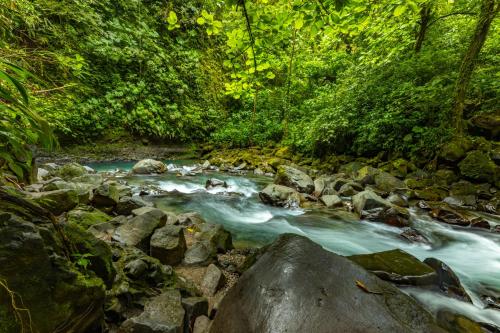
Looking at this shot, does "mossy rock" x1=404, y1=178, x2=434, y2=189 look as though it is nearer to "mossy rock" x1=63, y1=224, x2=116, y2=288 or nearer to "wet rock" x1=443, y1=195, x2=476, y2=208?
"wet rock" x1=443, y1=195, x2=476, y2=208

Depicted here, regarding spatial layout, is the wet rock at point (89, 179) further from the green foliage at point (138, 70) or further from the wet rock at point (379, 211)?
the wet rock at point (379, 211)

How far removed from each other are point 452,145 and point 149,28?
15.9 m

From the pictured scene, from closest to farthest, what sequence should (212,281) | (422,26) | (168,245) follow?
(212,281)
(168,245)
(422,26)

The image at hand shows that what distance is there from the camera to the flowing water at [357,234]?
360 cm

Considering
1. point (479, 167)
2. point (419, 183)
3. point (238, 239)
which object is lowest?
point (238, 239)

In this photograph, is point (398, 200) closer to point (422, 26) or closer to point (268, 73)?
point (268, 73)

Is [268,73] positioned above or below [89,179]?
above

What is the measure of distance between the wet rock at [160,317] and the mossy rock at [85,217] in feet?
6.03

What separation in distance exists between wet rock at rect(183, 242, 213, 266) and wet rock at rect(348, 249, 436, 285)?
5.87ft

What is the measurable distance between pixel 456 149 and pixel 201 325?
26.9 ft

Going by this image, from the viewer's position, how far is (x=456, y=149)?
7383 millimetres

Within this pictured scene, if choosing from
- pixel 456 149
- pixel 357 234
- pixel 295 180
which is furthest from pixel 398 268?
pixel 456 149

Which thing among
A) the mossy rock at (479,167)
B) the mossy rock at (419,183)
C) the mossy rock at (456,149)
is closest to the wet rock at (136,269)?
the mossy rock at (419,183)

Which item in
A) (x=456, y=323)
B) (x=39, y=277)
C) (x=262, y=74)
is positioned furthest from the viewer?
(x=262, y=74)
